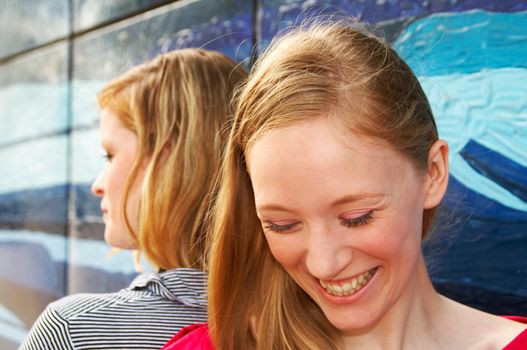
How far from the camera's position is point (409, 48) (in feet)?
6.75

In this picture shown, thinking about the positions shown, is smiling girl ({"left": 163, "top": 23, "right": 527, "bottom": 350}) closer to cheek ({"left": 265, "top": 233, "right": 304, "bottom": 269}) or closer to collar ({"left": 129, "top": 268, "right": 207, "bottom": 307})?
cheek ({"left": 265, "top": 233, "right": 304, "bottom": 269})

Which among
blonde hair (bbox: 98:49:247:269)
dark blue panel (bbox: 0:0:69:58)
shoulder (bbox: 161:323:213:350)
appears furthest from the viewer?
dark blue panel (bbox: 0:0:69:58)

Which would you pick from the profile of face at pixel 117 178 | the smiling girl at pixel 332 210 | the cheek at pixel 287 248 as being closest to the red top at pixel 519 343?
the smiling girl at pixel 332 210

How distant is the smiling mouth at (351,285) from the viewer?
1356 millimetres

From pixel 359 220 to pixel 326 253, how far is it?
77 mm

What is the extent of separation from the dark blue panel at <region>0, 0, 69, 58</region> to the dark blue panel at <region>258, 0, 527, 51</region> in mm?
1635

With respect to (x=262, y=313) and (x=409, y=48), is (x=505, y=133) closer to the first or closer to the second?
(x=409, y=48)

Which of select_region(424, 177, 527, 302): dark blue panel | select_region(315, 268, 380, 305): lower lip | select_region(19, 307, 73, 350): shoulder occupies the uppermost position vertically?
select_region(315, 268, 380, 305): lower lip

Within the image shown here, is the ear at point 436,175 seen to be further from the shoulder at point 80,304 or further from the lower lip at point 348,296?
the shoulder at point 80,304

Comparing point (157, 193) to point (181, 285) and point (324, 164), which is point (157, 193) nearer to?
point (181, 285)

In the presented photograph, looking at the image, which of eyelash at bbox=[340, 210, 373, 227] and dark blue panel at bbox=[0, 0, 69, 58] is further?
dark blue panel at bbox=[0, 0, 69, 58]

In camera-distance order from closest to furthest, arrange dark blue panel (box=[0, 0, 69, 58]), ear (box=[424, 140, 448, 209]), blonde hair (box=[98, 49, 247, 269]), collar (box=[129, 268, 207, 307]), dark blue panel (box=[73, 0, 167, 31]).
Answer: ear (box=[424, 140, 448, 209]), collar (box=[129, 268, 207, 307]), blonde hair (box=[98, 49, 247, 269]), dark blue panel (box=[73, 0, 167, 31]), dark blue panel (box=[0, 0, 69, 58])

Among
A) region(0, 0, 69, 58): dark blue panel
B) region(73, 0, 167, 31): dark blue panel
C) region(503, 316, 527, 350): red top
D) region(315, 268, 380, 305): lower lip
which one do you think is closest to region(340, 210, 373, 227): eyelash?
region(315, 268, 380, 305): lower lip

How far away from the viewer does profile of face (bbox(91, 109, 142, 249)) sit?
6.86ft
